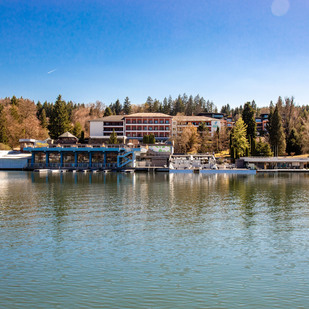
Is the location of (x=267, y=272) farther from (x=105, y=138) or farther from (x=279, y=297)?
(x=105, y=138)

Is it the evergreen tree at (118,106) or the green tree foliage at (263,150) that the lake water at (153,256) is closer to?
the green tree foliage at (263,150)

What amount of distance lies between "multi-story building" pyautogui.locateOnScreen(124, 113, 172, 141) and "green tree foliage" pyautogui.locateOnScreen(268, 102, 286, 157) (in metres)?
38.0

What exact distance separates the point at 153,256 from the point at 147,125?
112 m

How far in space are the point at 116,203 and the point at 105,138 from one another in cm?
9078

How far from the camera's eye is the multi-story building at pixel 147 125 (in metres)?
130

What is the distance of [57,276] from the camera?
16844 millimetres

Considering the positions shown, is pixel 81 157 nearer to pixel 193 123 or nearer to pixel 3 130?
pixel 3 130

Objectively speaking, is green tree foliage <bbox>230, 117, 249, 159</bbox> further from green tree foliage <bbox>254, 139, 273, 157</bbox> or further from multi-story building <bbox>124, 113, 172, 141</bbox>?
multi-story building <bbox>124, 113, 172, 141</bbox>

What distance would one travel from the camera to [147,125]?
429 feet

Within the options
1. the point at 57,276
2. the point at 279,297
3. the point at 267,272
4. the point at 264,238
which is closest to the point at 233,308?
the point at 279,297

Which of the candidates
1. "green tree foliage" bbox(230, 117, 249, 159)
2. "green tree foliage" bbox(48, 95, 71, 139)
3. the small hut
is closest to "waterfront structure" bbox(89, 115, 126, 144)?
"green tree foliage" bbox(48, 95, 71, 139)

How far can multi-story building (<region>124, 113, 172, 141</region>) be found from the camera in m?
130

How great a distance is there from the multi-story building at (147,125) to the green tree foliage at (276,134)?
1498 inches

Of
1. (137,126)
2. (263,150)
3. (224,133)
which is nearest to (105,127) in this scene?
(137,126)
